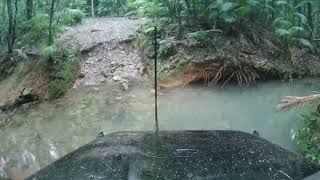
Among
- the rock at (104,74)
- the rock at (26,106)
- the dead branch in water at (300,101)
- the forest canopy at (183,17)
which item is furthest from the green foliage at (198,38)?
the dead branch in water at (300,101)

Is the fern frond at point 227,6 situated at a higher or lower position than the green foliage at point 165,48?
higher

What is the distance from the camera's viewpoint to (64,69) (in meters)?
15.3

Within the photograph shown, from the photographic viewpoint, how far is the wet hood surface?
3.34 meters

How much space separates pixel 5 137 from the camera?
1123 cm

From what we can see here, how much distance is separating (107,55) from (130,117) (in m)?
5.70

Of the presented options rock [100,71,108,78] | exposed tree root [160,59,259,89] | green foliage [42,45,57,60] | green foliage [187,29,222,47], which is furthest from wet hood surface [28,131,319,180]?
green foliage [187,29,222,47]

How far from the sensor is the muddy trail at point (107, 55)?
1575cm

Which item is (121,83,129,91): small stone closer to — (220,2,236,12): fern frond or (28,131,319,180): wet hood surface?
(220,2,236,12): fern frond

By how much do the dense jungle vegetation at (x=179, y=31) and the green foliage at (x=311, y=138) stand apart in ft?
21.3

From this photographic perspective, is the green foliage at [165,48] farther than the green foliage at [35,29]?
Yes

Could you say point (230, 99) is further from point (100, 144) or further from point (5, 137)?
point (100, 144)

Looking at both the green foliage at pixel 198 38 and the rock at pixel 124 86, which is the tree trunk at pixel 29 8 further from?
the green foliage at pixel 198 38

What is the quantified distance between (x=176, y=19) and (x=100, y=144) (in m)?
13.5

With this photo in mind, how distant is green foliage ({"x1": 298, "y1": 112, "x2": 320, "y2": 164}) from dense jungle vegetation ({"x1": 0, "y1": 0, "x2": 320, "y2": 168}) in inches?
256
